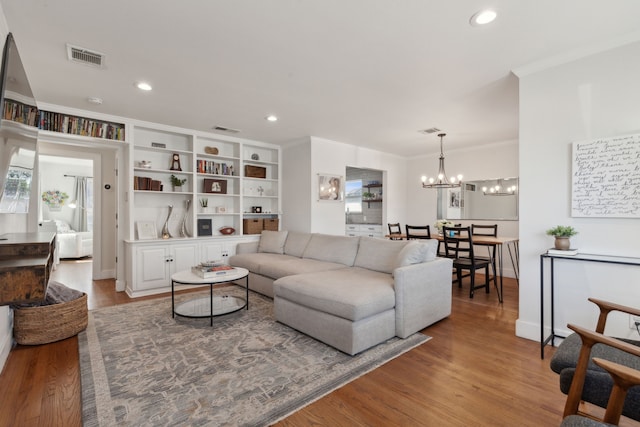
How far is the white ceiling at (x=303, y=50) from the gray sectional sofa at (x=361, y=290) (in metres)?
1.68

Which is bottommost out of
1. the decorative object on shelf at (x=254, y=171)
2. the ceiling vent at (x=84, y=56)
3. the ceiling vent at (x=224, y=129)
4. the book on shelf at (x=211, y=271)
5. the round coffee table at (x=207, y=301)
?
the round coffee table at (x=207, y=301)

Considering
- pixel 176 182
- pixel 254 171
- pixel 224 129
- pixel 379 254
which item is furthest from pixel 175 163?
pixel 379 254

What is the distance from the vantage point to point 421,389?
1.99 m

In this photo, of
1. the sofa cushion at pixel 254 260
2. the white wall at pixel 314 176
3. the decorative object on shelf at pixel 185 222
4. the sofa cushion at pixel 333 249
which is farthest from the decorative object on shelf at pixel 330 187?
the decorative object on shelf at pixel 185 222

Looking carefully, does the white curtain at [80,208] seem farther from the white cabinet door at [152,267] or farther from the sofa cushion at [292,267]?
the sofa cushion at [292,267]

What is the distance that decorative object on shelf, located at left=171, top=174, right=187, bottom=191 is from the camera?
187 inches

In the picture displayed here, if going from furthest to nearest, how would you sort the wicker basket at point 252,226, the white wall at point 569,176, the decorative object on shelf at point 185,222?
1. the wicker basket at point 252,226
2. the decorative object on shelf at point 185,222
3. the white wall at point 569,176

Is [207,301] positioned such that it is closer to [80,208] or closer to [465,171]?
[465,171]

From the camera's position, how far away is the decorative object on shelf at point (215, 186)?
5.04 m

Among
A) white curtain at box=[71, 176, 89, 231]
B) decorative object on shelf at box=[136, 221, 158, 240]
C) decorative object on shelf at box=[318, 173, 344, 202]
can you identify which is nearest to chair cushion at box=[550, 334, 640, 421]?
decorative object on shelf at box=[318, 173, 344, 202]

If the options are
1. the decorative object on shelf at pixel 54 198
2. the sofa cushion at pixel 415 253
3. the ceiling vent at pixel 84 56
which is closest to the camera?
the ceiling vent at pixel 84 56

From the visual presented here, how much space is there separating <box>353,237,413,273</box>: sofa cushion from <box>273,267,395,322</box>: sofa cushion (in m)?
0.16

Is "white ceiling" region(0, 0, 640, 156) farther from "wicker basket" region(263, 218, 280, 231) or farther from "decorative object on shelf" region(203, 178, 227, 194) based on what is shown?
"wicker basket" region(263, 218, 280, 231)

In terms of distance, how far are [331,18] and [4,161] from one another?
214 cm
